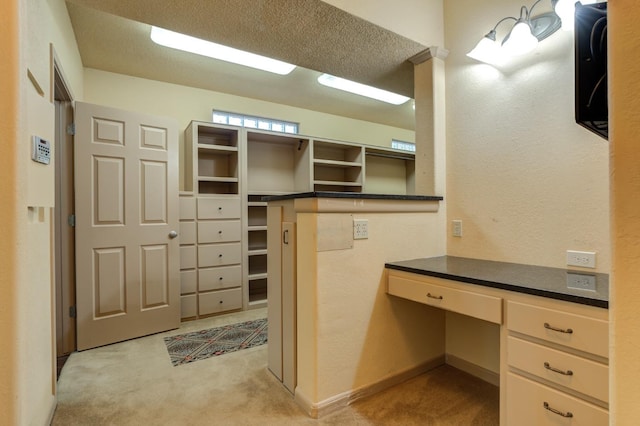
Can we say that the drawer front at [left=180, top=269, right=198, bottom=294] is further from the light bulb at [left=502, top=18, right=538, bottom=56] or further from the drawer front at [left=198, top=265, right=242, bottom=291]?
the light bulb at [left=502, top=18, right=538, bottom=56]

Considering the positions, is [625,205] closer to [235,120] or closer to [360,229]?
[360,229]

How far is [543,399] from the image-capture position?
1298mm

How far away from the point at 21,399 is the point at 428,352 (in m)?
2.16

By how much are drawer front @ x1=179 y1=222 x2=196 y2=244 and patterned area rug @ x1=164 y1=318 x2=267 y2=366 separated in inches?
36.4

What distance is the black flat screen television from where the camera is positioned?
914 mm

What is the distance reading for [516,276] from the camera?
158cm

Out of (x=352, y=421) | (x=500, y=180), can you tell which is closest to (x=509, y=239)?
(x=500, y=180)

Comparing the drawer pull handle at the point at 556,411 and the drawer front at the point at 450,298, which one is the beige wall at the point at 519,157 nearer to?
the drawer front at the point at 450,298

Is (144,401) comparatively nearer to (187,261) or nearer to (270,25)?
(187,261)

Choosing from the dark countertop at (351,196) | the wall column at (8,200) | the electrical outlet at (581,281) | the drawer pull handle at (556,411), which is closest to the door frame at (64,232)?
the dark countertop at (351,196)

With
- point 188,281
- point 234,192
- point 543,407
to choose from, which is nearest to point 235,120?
point 234,192

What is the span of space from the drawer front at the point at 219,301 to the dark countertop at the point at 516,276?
216 cm

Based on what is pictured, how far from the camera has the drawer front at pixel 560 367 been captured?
116 cm

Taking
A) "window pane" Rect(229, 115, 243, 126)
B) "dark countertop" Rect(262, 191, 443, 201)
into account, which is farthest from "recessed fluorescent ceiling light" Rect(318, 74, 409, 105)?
"dark countertop" Rect(262, 191, 443, 201)
